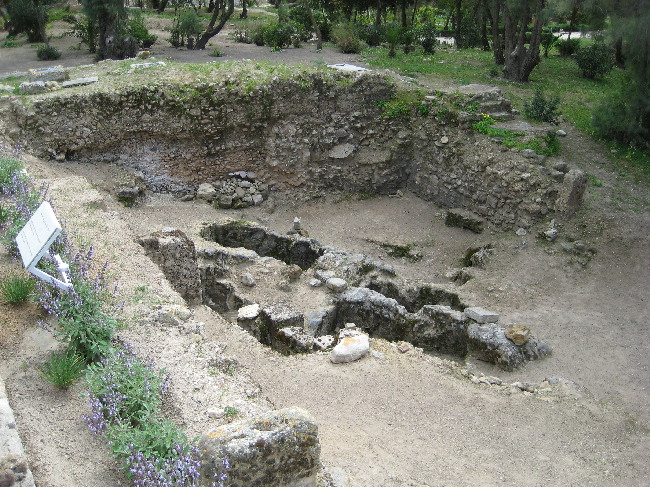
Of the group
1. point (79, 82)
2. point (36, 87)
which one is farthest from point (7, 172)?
point (79, 82)

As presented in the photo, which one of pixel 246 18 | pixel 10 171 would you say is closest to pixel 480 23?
pixel 246 18

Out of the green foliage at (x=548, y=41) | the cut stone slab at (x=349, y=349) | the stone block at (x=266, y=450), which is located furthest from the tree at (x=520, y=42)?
the stone block at (x=266, y=450)

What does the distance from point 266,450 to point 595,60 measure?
20.0 metres

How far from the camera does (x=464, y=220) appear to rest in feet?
44.8

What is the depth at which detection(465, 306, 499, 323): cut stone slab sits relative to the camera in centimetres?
977

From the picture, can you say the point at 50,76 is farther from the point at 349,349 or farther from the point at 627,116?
the point at 627,116

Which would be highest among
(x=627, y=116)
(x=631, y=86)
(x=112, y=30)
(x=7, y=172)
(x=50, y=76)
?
(x=112, y=30)

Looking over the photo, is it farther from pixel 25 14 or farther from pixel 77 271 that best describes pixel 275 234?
pixel 25 14

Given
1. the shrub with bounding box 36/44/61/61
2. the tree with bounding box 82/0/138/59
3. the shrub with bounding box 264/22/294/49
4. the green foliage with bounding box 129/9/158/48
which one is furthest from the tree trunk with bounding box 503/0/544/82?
the shrub with bounding box 36/44/61/61

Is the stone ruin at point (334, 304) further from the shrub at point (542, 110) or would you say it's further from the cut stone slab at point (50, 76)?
the cut stone slab at point (50, 76)

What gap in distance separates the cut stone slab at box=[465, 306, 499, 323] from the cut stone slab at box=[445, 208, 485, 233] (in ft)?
12.6

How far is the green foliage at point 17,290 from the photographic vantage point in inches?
248

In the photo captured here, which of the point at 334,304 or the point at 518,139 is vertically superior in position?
the point at 518,139

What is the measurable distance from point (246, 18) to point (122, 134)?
18.7 m
